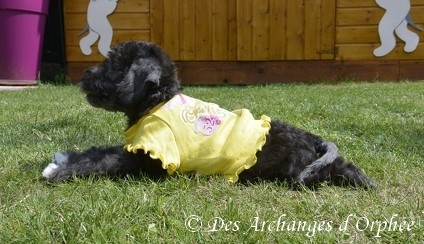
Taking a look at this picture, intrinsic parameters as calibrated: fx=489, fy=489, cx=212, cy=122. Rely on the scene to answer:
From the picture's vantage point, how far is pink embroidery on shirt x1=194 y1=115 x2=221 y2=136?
2.57 m

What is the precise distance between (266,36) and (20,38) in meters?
4.51

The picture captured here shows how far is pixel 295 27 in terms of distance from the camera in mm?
9414

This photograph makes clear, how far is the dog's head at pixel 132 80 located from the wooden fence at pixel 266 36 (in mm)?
6784

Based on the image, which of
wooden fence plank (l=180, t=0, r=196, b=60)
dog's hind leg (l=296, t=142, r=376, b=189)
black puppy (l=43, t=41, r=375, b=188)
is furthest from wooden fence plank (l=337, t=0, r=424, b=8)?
dog's hind leg (l=296, t=142, r=376, b=189)

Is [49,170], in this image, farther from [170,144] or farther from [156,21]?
[156,21]

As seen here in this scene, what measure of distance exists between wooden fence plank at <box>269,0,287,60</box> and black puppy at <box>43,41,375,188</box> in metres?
6.94

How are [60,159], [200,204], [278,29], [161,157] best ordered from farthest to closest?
[278,29]
[60,159]
[161,157]
[200,204]

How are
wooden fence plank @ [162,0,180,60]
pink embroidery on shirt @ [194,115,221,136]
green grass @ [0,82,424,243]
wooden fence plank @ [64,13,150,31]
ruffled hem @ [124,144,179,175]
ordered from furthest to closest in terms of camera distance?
wooden fence plank @ [64,13,150,31] < wooden fence plank @ [162,0,180,60] < pink embroidery on shirt @ [194,115,221,136] < ruffled hem @ [124,144,179,175] < green grass @ [0,82,424,243]

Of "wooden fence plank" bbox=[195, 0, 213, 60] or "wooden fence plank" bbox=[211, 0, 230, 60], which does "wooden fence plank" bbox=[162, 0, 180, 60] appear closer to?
"wooden fence plank" bbox=[195, 0, 213, 60]

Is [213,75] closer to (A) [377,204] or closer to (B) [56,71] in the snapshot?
(B) [56,71]

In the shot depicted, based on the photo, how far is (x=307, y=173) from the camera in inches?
96.9

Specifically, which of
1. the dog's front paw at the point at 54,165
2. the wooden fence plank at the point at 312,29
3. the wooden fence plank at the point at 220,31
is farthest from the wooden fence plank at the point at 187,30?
the dog's front paw at the point at 54,165

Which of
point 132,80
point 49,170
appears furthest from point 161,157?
point 49,170

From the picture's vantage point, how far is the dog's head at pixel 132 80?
2635 millimetres
